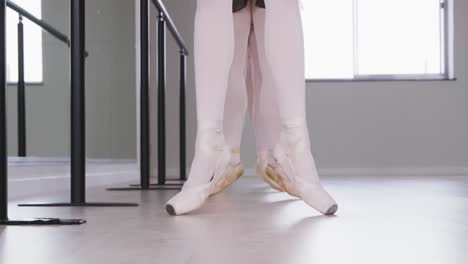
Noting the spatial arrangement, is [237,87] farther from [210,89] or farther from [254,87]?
[210,89]

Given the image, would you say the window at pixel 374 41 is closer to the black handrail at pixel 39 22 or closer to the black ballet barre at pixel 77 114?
the black handrail at pixel 39 22

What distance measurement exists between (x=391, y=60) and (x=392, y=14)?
15.2 inches

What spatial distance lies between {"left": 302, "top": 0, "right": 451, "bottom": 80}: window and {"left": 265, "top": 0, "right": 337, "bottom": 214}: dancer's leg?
4.25 meters

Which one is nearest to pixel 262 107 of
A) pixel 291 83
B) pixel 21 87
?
pixel 291 83

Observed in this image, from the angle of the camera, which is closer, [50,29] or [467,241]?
[467,241]

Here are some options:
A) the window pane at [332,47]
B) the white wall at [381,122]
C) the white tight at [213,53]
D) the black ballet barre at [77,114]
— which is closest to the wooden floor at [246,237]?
the black ballet barre at [77,114]

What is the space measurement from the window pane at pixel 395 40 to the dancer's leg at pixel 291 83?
4329 millimetres

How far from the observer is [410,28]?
5.99m

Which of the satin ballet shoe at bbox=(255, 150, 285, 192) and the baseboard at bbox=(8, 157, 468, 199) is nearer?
the satin ballet shoe at bbox=(255, 150, 285, 192)

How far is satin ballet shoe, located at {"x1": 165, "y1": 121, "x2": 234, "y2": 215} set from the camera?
1641mm

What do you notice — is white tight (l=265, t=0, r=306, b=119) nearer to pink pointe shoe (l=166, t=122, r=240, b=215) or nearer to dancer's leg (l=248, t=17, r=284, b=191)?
pink pointe shoe (l=166, t=122, r=240, b=215)

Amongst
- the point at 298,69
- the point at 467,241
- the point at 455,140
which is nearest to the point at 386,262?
the point at 467,241

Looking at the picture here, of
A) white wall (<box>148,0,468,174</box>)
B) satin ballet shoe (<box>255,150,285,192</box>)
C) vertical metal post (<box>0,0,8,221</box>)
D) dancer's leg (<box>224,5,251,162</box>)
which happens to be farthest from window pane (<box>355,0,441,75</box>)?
vertical metal post (<box>0,0,8,221</box>)

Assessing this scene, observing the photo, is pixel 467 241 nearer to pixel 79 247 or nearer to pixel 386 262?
pixel 386 262
